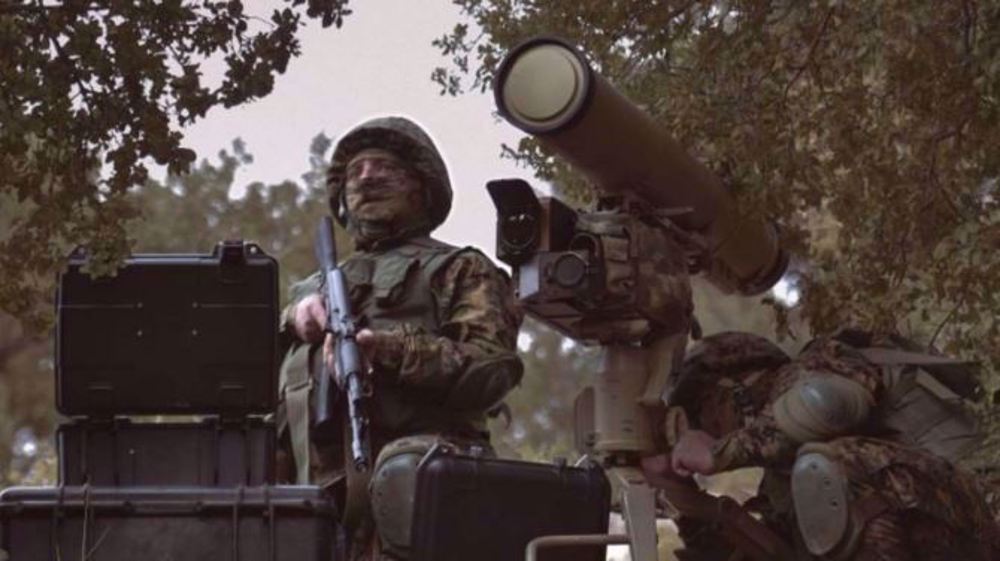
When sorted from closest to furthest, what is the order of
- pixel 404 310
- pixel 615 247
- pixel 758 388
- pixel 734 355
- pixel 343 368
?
1. pixel 343 368
2. pixel 404 310
3. pixel 615 247
4. pixel 758 388
5. pixel 734 355

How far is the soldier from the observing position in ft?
23.3

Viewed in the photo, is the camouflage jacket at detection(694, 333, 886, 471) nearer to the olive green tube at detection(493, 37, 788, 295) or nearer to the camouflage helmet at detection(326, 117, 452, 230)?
the olive green tube at detection(493, 37, 788, 295)

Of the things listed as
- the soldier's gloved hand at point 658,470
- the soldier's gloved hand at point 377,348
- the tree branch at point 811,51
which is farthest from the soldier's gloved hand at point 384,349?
the tree branch at point 811,51

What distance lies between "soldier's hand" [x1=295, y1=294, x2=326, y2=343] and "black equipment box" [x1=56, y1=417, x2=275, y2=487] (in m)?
1.09

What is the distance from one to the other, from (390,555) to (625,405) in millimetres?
1475

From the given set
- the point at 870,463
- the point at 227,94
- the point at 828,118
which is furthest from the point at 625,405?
the point at 227,94

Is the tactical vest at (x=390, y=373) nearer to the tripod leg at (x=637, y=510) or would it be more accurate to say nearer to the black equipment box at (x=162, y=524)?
the tripod leg at (x=637, y=510)

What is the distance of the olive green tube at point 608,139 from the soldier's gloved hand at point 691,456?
0.83 m

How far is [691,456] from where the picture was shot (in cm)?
804

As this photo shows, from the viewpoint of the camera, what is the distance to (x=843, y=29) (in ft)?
25.4

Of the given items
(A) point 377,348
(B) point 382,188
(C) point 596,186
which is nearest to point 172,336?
(A) point 377,348

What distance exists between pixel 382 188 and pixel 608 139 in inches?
32.5

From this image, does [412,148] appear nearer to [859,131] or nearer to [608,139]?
[608,139]

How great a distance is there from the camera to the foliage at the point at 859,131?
7895mm
